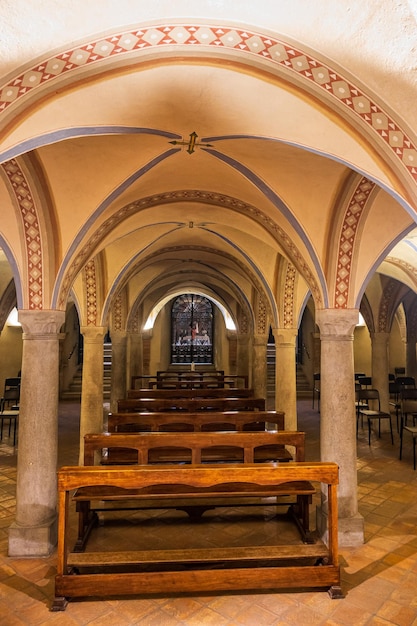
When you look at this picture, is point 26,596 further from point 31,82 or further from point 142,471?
point 31,82

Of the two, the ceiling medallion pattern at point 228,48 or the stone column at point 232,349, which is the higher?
the ceiling medallion pattern at point 228,48

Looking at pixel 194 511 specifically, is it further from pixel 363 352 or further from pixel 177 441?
pixel 363 352

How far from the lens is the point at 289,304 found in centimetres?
1012

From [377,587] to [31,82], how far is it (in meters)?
5.68

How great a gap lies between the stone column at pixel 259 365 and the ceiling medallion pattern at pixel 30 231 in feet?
29.7

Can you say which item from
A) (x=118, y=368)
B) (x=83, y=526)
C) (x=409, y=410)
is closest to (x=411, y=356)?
(x=409, y=410)

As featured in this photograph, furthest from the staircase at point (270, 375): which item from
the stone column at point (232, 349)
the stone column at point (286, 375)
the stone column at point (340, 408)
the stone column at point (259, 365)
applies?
the stone column at point (340, 408)

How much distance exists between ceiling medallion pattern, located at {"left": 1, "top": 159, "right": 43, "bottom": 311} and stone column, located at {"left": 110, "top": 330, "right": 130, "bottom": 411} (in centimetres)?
730

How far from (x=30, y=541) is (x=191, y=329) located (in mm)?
22101

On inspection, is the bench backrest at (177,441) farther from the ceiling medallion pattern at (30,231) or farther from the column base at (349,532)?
the ceiling medallion pattern at (30,231)

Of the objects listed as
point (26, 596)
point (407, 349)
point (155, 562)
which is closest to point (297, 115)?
point (155, 562)

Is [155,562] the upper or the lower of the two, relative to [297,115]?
lower

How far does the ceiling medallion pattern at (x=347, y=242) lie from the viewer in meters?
5.68

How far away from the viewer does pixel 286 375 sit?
9.96 metres
